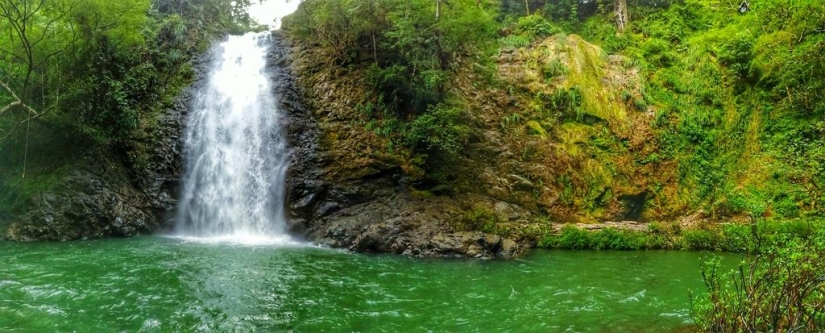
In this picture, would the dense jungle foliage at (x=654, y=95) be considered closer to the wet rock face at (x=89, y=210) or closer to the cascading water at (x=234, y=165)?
the cascading water at (x=234, y=165)

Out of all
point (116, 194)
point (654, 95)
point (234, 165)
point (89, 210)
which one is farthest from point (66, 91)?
point (654, 95)

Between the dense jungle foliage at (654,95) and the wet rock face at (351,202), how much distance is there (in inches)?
55.4

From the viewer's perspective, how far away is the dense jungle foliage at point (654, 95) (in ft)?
56.2

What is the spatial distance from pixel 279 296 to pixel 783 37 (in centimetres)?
2077

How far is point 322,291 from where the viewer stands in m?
9.43

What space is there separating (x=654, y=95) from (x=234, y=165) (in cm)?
1770

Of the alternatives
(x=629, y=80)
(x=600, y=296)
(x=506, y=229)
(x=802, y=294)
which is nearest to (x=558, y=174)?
(x=506, y=229)

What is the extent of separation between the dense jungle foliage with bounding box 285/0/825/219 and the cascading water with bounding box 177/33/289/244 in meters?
3.78

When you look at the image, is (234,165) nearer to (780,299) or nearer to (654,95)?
(780,299)

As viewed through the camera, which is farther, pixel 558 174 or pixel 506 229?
pixel 558 174

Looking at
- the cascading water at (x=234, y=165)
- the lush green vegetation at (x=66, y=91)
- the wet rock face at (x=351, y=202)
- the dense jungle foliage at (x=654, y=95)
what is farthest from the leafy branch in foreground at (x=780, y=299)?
the lush green vegetation at (x=66, y=91)

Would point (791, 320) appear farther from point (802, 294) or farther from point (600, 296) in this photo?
point (600, 296)

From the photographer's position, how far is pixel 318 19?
2095 centimetres

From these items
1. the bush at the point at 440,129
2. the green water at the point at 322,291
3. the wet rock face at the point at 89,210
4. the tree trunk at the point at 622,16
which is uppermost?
the tree trunk at the point at 622,16
